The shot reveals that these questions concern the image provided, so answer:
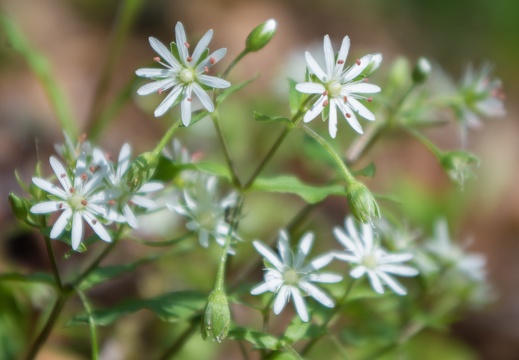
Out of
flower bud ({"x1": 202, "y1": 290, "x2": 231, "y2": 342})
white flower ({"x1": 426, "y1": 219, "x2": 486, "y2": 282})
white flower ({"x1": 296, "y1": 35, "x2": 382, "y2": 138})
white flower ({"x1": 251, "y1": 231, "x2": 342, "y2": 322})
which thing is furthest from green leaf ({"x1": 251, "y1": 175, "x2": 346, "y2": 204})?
white flower ({"x1": 426, "y1": 219, "x2": 486, "y2": 282})

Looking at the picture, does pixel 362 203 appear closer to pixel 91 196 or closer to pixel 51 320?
pixel 91 196

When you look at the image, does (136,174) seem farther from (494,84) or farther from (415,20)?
(415,20)

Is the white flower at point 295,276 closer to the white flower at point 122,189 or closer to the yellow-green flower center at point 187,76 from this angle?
the white flower at point 122,189

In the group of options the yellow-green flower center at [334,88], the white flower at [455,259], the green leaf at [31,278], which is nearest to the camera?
the yellow-green flower center at [334,88]

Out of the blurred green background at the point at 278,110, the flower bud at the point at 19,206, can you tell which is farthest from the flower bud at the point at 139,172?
the blurred green background at the point at 278,110

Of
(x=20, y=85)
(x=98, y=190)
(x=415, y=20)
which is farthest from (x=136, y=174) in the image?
(x=415, y=20)

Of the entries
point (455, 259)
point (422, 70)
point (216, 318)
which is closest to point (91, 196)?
point (216, 318)

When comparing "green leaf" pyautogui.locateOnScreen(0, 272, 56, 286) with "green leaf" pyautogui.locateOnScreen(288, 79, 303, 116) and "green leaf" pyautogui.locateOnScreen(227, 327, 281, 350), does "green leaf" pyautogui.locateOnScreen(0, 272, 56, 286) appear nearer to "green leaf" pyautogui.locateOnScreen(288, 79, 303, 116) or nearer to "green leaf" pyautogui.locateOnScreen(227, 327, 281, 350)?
"green leaf" pyautogui.locateOnScreen(227, 327, 281, 350)
